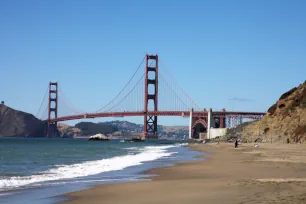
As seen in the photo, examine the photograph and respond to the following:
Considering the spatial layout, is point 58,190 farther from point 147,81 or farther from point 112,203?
point 147,81

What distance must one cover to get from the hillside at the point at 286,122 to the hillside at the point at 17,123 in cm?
10788

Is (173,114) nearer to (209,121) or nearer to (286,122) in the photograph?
(209,121)

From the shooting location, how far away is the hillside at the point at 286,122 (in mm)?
47737

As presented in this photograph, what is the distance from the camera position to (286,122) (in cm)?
5244

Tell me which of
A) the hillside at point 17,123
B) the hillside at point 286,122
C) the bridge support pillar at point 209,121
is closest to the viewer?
the hillside at point 286,122

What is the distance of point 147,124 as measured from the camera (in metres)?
110

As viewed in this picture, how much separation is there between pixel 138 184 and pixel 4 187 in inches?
140

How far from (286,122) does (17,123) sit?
129019 mm

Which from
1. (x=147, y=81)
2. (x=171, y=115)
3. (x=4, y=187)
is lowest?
(x=4, y=187)

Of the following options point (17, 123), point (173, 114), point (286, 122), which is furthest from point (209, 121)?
point (17, 123)

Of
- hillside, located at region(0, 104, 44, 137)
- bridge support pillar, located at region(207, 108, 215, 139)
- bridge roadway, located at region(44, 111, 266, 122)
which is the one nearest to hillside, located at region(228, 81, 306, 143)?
bridge roadway, located at region(44, 111, 266, 122)

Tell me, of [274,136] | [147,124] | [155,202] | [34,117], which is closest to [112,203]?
[155,202]

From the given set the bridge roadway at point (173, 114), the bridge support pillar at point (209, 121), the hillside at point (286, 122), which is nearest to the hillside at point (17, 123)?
the bridge roadway at point (173, 114)

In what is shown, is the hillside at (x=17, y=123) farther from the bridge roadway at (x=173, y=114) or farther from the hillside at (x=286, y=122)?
the hillside at (x=286, y=122)
